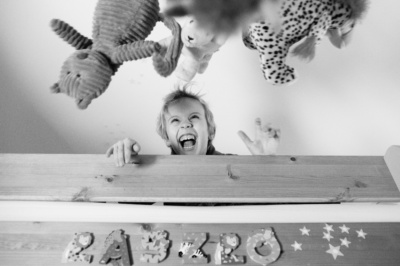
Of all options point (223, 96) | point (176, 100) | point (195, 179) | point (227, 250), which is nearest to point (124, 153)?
point (195, 179)

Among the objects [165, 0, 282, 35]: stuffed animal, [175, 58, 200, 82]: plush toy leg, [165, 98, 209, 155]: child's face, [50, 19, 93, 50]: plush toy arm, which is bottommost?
[165, 0, 282, 35]: stuffed animal

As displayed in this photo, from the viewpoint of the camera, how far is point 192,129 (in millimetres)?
1013

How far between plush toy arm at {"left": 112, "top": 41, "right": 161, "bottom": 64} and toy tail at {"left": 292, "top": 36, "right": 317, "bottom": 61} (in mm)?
207

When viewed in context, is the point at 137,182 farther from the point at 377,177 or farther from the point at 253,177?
the point at 377,177

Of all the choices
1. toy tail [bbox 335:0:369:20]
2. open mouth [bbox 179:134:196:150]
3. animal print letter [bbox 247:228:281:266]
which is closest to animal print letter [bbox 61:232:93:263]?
animal print letter [bbox 247:228:281:266]

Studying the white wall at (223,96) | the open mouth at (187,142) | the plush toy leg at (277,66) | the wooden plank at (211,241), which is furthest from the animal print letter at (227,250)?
the white wall at (223,96)

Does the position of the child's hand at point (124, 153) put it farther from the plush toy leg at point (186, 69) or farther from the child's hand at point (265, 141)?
the child's hand at point (265, 141)

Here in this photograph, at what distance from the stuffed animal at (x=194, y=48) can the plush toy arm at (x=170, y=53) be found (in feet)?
0.05

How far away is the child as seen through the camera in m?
1.00

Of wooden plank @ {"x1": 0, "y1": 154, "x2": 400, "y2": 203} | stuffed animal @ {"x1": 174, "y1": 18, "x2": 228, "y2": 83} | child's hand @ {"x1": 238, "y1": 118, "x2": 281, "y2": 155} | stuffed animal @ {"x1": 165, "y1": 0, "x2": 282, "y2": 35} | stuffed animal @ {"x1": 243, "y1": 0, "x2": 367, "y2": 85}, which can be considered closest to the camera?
stuffed animal @ {"x1": 165, "y1": 0, "x2": 282, "y2": 35}

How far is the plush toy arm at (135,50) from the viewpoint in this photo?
21.5 inches

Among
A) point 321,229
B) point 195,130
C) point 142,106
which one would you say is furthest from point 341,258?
point 142,106

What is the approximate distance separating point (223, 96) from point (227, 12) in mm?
838

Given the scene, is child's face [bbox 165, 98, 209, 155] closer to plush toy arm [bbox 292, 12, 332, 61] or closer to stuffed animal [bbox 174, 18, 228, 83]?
stuffed animal [bbox 174, 18, 228, 83]
